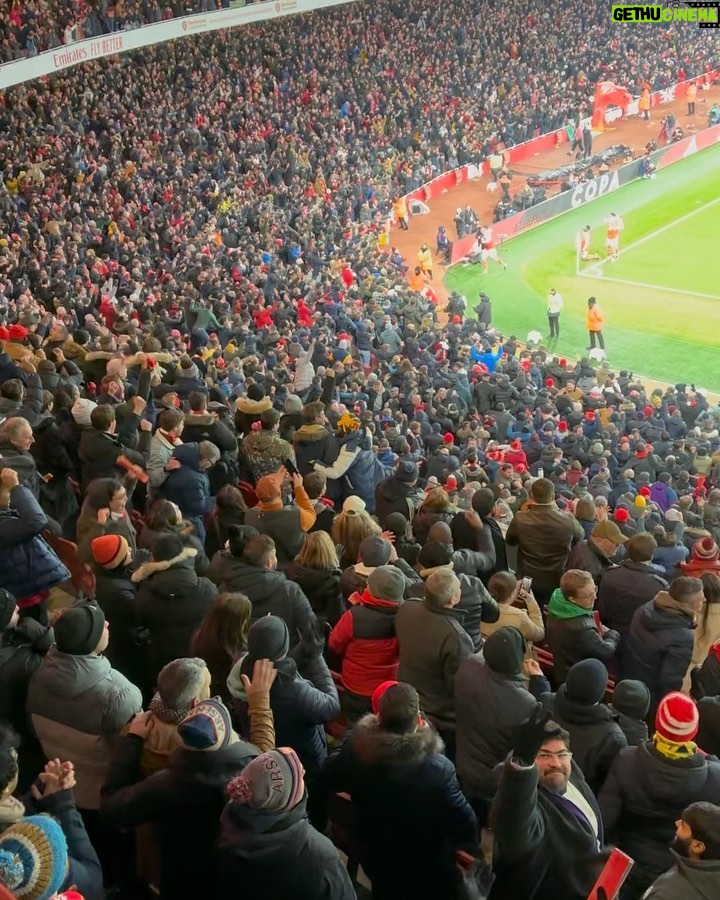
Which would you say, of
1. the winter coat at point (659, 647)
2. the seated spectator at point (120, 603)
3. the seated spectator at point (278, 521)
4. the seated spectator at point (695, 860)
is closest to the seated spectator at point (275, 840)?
the seated spectator at point (695, 860)

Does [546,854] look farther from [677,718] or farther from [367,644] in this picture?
[367,644]

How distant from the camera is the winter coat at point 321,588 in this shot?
629 centimetres

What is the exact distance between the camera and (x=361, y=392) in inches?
579

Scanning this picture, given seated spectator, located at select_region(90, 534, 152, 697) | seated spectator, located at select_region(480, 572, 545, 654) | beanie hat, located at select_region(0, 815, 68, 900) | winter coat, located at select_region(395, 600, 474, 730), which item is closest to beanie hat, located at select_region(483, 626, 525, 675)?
winter coat, located at select_region(395, 600, 474, 730)

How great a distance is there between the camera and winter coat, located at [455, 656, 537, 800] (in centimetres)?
494

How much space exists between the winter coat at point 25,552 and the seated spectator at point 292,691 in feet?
6.02

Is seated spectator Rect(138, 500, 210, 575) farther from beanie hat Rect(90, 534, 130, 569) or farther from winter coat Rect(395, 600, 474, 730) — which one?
winter coat Rect(395, 600, 474, 730)

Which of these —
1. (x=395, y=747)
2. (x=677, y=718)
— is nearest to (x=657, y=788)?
(x=677, y=718)

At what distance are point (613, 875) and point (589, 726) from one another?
1.51m

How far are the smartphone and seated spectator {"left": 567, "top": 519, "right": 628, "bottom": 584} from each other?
3979 millimetres

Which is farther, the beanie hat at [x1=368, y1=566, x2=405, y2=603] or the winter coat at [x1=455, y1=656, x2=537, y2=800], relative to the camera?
the beanie hat at [x1=368, y1=566, x2=405, y2=603]

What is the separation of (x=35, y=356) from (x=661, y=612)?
6.84 metres

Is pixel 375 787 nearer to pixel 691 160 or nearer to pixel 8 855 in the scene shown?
pixel 8 855

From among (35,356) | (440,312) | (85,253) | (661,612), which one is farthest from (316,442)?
(440,312)
